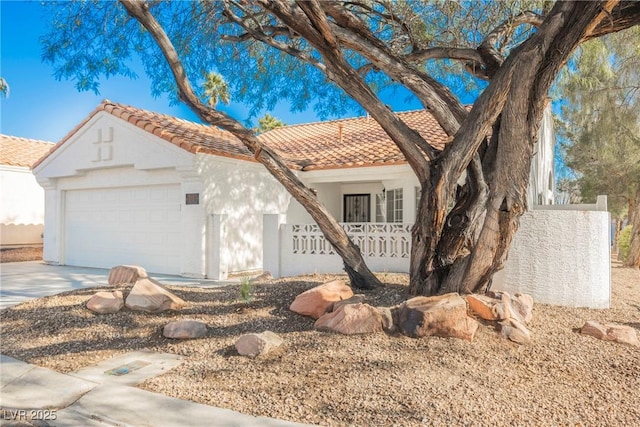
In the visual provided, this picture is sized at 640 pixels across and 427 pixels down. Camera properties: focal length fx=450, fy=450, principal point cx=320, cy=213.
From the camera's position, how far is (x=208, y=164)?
38.7ft

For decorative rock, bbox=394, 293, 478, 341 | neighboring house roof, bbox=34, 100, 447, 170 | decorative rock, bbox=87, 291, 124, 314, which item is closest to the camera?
decorative rock, bbox=394, 293, 478, 341

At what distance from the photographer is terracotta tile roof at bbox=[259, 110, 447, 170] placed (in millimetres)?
12883

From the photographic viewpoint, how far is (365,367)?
4.51m

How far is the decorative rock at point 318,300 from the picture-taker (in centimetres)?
608

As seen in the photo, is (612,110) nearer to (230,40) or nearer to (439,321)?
(230,40)

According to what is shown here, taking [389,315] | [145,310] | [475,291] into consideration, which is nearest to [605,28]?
[475,291]

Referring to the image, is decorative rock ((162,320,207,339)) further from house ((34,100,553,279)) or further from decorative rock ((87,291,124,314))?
house ((34,100,553,279))

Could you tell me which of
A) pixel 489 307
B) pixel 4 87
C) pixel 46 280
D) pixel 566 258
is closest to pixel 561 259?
pixel 566 258

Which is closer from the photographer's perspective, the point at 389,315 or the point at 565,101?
the point at 389,315

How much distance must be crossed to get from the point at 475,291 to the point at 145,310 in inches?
187

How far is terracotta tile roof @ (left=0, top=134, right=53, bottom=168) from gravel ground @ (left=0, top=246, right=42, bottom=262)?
12.6 ft

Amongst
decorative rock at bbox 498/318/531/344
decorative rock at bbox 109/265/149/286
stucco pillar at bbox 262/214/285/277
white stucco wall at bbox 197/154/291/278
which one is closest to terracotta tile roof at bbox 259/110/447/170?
white stucco wall at bbox 197/154/291/278

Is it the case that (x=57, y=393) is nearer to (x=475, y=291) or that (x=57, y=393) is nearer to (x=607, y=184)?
(x=475, y=291)

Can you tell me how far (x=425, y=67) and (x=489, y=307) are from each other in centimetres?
620
